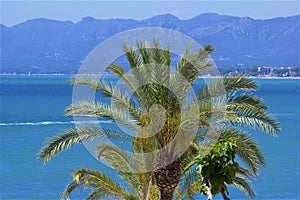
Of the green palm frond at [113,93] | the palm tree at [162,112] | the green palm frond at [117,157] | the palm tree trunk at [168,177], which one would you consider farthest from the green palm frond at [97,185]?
the green palm frond at [113,93]

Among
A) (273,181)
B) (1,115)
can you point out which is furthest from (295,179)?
(1,115)

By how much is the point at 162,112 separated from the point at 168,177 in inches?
50.7

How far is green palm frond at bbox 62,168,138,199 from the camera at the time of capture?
46.9ft

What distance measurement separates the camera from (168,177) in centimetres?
1417

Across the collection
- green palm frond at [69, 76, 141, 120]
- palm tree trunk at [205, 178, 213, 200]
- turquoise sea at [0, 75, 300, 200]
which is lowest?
palm tree trunk at [205, 178, 213, 200]

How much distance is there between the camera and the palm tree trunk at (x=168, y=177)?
1410 cm

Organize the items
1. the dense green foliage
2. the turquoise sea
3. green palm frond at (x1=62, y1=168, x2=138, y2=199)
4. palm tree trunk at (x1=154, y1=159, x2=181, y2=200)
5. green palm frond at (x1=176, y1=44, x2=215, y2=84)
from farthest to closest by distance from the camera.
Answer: the turquoise sea → green palm frond at (x1=62, y1=168, x2=138, y2=199) → palm tree trunk at (x1=154, y1=159, x2=181, y2=200) → green palm frond at (x1=176, y1=44, x2=215, y2=84) → the dense green foliage

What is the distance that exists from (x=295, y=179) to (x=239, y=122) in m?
24.6

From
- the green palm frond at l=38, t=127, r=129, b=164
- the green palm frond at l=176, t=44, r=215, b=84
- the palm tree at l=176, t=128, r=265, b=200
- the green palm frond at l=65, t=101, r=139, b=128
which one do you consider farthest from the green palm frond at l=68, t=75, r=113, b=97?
the palm tree at l=176, t=128, r=265, b=200

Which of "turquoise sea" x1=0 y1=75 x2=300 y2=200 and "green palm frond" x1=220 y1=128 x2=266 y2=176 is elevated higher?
"turquoise sea" x1=0 y1=75 x2=300 y2=200

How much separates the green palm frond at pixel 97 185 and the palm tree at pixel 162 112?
29 millimetres

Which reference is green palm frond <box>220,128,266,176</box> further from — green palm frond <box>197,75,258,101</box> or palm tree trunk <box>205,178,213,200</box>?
palm tree trunk <box>205,178,213,200</box>

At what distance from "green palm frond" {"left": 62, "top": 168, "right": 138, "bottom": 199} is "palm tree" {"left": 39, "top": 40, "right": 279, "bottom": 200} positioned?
1.1 inches

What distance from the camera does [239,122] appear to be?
13.9 meters
